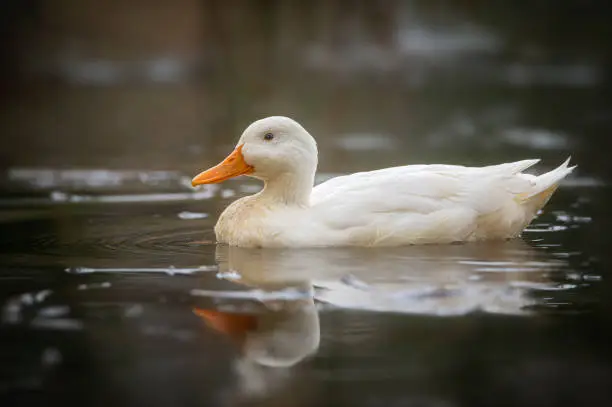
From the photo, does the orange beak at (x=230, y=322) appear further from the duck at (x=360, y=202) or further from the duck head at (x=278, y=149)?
the duck head at (x=278, y=149)

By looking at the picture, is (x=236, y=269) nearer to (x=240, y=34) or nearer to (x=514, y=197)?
(x=514, y=197)

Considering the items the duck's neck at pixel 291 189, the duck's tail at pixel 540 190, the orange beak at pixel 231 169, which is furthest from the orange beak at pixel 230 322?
the duck's tail at pixel 540 190

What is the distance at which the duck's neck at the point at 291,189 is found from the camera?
7.50m

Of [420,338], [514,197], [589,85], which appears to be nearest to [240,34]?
[589,85]

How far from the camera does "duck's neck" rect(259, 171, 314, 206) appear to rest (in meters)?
7.50

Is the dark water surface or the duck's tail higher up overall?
the duck's tail

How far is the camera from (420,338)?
5.21 meters

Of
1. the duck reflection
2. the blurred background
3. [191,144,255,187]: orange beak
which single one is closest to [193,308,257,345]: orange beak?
the duck reflection

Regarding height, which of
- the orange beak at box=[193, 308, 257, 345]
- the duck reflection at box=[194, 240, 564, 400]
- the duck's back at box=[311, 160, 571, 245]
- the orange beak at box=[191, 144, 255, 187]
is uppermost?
the orange beak at box=[191, 144, 255, 187]

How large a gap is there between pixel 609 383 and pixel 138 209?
5372 mm

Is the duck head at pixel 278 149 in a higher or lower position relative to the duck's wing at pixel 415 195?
higher

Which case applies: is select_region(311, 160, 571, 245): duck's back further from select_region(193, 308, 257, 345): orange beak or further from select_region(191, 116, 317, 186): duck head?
select_region(193, 308, 257, 345): orange beak

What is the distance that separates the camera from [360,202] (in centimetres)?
728

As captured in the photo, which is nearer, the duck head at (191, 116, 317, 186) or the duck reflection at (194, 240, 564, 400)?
the duck reflection at (194, 240, 564, 400)
